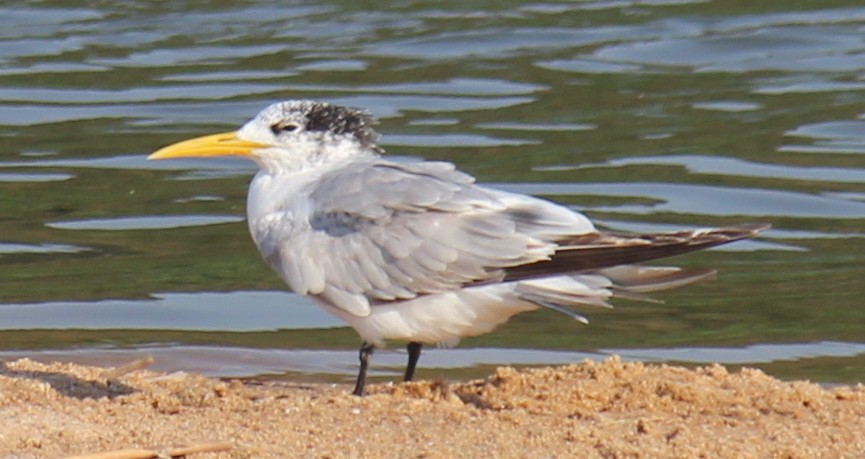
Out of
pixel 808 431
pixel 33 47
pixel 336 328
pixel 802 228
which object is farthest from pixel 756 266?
pixel 33 47

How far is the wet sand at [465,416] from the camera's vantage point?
206 inches

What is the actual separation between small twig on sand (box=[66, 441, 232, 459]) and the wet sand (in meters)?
0.03

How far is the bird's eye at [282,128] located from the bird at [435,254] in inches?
14.1

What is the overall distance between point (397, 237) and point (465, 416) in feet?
2.69

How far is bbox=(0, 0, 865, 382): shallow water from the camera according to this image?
8312 mm

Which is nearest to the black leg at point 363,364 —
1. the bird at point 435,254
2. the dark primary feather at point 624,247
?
the bird at point 435,254

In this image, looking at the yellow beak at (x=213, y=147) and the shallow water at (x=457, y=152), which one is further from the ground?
the yellow beak at (x=213, y=147)

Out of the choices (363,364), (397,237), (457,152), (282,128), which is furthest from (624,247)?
(457,152)

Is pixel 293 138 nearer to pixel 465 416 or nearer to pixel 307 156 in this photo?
pixel 307 156

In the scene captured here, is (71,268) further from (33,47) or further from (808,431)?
(33,47)

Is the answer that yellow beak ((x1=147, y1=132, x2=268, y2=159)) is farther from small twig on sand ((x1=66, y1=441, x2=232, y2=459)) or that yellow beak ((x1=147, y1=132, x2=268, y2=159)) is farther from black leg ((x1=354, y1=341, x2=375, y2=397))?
small twig on sand ((x1=66, y1=441, x2=232, y2=459))

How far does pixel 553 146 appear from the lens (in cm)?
1155

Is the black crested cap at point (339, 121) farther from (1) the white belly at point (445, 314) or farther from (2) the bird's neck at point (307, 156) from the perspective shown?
(1) the white belly at point (445, 314)

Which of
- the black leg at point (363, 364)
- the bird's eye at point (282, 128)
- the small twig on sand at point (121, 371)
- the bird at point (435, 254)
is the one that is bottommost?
the small twig on sand at point (121, 371)
